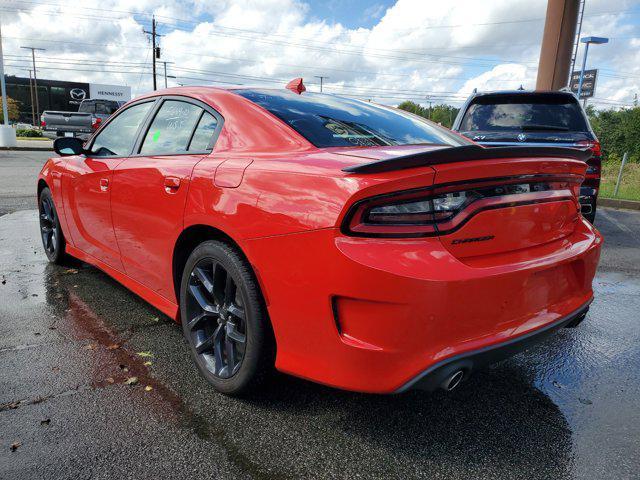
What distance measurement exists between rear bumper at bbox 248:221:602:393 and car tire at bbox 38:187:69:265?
3.12 m

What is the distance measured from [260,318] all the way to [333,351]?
16.1 inches

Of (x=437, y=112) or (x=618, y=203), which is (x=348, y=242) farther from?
(x=437, y=112)

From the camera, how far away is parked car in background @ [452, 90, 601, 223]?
5.79 meters

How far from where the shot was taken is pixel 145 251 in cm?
292

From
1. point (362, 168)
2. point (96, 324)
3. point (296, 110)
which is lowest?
point (96, 324)

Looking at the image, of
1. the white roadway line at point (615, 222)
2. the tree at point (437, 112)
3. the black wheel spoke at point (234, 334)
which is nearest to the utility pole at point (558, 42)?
the white roadway line at point (615, 222)

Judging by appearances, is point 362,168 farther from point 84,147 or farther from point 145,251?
point 84,147

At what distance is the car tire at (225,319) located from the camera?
2.14m

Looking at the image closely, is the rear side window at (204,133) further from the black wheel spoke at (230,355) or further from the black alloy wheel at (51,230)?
the black alloy wheel at (51,230)

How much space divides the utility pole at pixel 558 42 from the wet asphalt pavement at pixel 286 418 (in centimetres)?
1787

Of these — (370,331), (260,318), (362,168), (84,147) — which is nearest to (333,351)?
(370,331)

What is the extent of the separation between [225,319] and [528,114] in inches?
213

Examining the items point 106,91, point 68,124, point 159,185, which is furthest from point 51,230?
point 106,91

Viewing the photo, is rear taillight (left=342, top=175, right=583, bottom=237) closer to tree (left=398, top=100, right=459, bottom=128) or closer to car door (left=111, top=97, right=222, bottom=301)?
car door (left=111, top=97, right=222, bottom=301)
